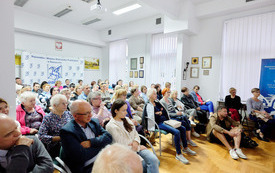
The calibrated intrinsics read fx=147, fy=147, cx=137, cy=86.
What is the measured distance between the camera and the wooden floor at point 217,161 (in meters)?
2.40

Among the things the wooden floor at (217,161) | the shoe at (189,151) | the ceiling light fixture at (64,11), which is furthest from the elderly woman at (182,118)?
the ceiling light fixture at (64,11)

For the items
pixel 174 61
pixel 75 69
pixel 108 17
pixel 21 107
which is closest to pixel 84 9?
pixel 108 17

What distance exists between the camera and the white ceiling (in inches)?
203

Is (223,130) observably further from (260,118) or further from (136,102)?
(136,102)

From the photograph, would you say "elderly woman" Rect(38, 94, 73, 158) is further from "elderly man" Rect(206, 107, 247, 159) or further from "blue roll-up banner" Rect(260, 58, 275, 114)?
"blue roll-up banner" Rect(260, 58, 275, 114)

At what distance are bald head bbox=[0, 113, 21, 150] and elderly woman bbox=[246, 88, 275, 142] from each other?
483cm

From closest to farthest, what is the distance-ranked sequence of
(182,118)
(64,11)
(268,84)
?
(182,118) < (268,84) < (64,11)

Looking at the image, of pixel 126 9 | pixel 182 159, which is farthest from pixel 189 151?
pixel 126 9

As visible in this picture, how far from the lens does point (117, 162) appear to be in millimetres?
611

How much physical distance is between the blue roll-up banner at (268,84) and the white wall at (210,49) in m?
1.19

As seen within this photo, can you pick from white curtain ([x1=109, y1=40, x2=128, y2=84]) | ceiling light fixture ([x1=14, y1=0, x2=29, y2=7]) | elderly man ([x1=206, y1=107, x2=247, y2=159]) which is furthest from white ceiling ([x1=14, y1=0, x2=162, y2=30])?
elderly man ([x1=206, y1=107, x2=247, y2=159])

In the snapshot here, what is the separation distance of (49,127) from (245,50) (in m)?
5.64

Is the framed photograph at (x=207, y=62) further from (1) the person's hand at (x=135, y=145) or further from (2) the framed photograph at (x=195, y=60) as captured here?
(1) the person's hand at (x=135, y=145)

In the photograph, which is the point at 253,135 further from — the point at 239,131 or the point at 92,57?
the point at 92,57
